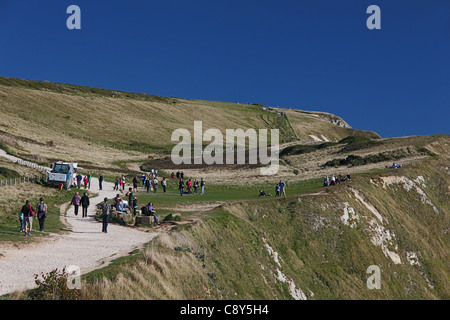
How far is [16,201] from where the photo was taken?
109 ft

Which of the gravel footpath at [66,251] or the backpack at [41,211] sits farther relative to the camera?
the backpack at [41,211]

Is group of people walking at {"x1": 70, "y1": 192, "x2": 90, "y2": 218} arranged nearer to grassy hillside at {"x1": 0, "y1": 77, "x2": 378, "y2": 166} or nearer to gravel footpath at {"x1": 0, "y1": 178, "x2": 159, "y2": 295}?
gravel footpath at {"x1": 0, "y1": 178, "x2": 159, "y2": 295}

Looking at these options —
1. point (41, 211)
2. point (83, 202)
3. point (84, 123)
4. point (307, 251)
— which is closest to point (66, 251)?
point (41, 211)

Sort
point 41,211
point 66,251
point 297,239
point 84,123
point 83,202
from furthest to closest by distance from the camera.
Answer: point 84,123
point 297,239
point 83,202
point 41,211
point 66,251

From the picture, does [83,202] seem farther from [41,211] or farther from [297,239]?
[297,239]

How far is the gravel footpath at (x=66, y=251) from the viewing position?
1612 centimetres

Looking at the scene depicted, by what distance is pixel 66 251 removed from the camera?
66.6 ft

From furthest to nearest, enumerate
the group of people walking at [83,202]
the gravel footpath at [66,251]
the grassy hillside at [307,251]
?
the group of people walking at [83,202] → the grassy hillside at [307,251] → the gravel footpath at [66,251]

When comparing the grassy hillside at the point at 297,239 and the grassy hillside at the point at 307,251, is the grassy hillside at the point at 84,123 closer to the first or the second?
the grassy hillside at the point at 297,239

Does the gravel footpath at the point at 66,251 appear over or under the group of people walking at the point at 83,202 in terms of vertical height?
under

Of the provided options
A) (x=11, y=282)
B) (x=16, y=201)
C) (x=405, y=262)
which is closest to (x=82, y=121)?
(x=16, y=201)

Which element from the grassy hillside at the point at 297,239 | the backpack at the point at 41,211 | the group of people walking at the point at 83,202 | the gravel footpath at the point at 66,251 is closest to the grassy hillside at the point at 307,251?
the grassy hillside at the point at 297,239

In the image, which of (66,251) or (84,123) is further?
(84,123)

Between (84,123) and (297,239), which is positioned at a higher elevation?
(84,123)
